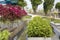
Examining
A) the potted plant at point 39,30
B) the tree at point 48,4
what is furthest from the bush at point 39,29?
the tree at point 48,4

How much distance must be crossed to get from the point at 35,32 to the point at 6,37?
0.88m

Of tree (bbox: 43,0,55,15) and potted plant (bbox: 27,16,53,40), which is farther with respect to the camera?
tree (bbox: 43,0,55,15)

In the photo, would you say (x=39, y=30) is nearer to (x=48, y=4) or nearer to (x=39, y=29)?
(x=39, y=29)

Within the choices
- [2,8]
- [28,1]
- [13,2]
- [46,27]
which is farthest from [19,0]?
[46,27]

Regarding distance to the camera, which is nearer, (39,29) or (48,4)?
(39,29)

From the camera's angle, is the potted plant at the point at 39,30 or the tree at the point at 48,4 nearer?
the potted plant at the point at 39,30

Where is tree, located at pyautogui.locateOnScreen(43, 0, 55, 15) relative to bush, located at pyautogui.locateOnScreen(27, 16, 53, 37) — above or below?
below

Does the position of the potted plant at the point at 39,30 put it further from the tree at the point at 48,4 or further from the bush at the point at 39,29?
the tree at the point at 48,4

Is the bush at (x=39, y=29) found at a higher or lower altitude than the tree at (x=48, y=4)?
higher

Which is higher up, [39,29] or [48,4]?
[39,29]

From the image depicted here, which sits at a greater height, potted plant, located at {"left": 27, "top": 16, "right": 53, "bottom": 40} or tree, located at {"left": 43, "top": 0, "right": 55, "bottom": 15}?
potted plant, located at {"left": 27, "top": 16, "right": 53, "bottom": 40}

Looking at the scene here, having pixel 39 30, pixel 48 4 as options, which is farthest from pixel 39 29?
pixel 48 4

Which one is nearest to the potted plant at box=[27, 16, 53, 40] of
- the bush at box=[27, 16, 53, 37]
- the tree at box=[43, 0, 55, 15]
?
the bush at box=[27, 16, 53, 37]

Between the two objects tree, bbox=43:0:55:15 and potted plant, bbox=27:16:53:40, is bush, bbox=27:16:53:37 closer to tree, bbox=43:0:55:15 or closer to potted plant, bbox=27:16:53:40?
potted plant, bbox=27:16:53:40
